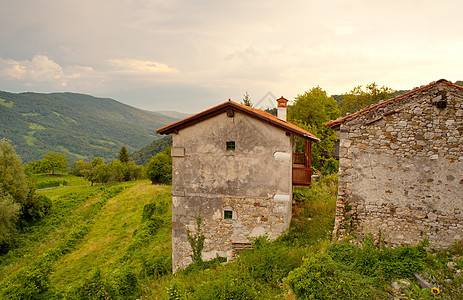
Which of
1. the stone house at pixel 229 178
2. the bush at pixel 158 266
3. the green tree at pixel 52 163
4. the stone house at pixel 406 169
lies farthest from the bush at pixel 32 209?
the green tree at pixel 52 163

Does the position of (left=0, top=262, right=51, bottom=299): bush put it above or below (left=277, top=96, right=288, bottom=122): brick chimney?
below

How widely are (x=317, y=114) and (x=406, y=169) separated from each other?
24.8 metres

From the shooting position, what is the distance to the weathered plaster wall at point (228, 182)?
11.1 meters

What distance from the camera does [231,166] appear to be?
37.1 feet

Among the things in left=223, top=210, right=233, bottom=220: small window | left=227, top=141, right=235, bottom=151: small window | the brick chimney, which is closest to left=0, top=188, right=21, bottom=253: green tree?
left=223, top=210, right=233, bottom=220: small window

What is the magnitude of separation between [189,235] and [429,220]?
908 cm

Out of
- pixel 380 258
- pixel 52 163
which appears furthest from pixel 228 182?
pixel 52 163

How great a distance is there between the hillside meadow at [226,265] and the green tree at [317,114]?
418 inches

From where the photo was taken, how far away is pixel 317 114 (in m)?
31.6

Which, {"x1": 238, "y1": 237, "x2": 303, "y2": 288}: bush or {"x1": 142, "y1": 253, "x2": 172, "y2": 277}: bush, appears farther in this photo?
{"x1": 142, "y1": 253, "x2": 172, "y2": 277}: bush

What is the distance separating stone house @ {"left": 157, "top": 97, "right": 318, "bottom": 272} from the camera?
11047mm

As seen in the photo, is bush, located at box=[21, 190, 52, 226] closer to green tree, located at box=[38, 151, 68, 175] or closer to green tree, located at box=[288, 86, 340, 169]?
green tree, located at box=[288, 86, 340, 169]

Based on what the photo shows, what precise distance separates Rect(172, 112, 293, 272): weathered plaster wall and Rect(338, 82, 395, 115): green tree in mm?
24810

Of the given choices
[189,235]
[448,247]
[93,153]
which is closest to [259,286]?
[189,235]
